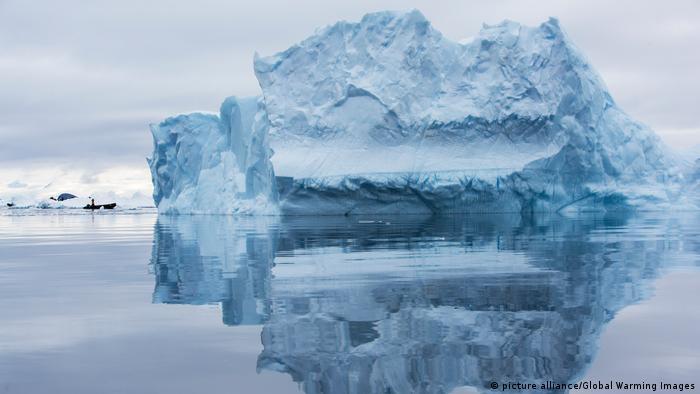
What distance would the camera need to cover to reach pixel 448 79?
29.8m

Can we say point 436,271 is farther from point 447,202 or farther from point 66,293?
point 447,202

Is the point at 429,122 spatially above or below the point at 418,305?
above

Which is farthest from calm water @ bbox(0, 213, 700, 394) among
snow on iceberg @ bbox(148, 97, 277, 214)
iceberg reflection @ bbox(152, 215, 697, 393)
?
snow on iceberg @ bbox(148, 97, 277, 214)

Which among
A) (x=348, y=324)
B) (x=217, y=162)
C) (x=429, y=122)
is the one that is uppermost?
(x=429, y=122)

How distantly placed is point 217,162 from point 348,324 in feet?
102

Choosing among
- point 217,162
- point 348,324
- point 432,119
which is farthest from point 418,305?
point 217,162

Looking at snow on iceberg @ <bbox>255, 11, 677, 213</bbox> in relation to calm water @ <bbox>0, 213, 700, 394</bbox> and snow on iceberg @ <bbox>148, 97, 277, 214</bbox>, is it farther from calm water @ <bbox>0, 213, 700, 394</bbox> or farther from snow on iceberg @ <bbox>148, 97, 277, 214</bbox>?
calm water @ <bbox>0, 213, 700, 394</bbox>

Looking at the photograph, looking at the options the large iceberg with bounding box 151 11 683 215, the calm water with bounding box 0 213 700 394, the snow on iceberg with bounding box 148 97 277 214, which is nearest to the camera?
the calm water with bounding box 0 213 700 394

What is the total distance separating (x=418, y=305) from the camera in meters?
5.18

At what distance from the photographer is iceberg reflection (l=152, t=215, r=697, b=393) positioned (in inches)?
137

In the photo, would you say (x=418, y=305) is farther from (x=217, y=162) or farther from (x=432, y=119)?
(x=217, y=162)

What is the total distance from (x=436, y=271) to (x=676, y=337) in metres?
3.38

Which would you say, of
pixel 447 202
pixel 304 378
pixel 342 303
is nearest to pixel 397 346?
pixel 304 378

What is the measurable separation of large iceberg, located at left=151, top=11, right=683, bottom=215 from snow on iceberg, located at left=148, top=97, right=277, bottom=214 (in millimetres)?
311
